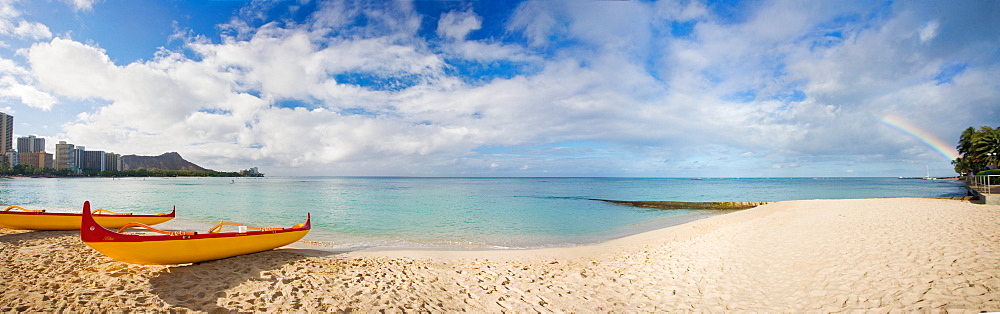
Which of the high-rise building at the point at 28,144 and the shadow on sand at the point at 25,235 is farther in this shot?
the high-rise building at the point at 28,144

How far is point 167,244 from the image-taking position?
22.5ft

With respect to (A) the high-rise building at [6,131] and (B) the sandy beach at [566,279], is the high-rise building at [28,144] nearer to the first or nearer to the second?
(A) the high-rise building at [6,131]

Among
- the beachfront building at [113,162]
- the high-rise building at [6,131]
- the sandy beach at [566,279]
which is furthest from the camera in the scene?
the beachfront building at [113,162]

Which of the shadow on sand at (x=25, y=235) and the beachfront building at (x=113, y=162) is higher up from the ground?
the beachfront building at (x=113, y=162)

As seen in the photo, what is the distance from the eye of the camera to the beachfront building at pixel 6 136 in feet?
302

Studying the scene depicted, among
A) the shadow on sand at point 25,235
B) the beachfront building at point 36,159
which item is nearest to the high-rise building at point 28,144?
the beachfront building at point 36,159

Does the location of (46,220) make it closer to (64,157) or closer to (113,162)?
(64,157)

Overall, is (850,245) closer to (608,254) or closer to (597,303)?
(608,254)

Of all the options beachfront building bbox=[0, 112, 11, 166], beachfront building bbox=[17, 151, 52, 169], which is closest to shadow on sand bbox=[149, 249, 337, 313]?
beachfront building bbox=[0, 112, 11, 166]

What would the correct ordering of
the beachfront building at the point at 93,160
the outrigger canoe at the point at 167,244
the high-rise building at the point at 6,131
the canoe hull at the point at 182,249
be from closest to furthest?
→ the outrigger canoe at the point at 167,244 → the canoe hull at the point at 182,249 → the high-rise building at the point at 6,131 → the beachfront building at the point at 93,160

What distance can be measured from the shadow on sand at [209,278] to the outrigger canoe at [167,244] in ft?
0.68

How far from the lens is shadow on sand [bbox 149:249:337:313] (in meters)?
5.70

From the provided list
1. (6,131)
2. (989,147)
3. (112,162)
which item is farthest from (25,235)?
(112,162)

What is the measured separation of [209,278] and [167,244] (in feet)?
3.58
